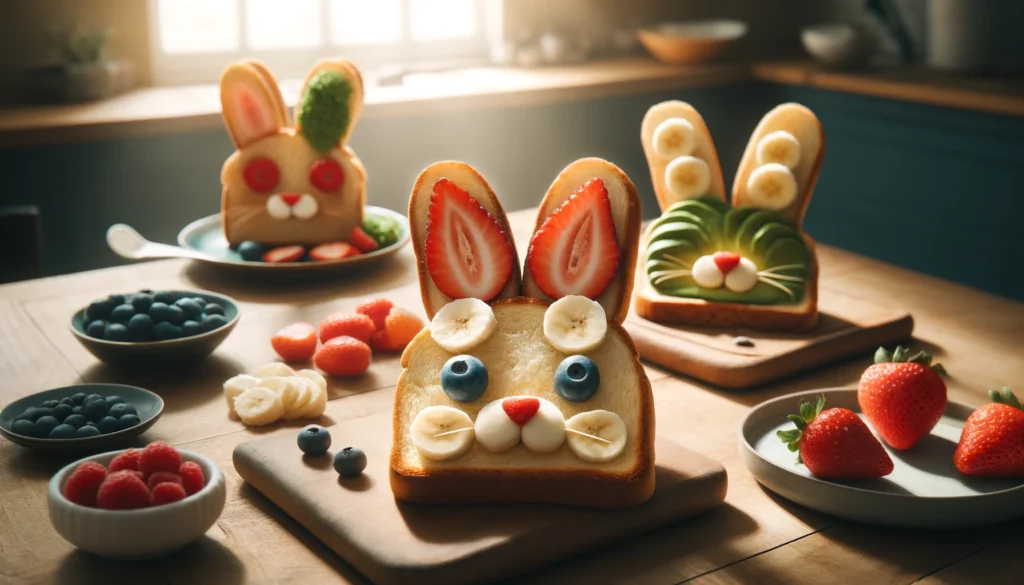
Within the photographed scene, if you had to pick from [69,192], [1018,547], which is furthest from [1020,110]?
[69,192]

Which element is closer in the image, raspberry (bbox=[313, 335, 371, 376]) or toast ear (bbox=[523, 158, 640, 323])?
toast ear (bbox=[523, 158, 640, 323])

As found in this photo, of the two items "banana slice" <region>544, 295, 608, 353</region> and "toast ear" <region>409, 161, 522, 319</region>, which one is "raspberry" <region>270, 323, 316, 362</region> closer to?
"toast ear" <region>409, 161, 522, 319</region>

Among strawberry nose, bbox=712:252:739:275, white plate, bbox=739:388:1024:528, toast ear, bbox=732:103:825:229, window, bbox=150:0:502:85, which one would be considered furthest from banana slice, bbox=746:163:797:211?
window, bbox=150:0:502:85

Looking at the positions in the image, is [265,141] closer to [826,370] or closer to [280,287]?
[280,287]

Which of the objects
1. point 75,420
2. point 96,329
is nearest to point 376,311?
point 96,329

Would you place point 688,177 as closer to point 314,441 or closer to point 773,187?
point 773,187

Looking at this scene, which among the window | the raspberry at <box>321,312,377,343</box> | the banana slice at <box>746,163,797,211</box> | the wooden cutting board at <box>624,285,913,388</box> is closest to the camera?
the wooden cutting board at <box>624,285,913,388</box>
